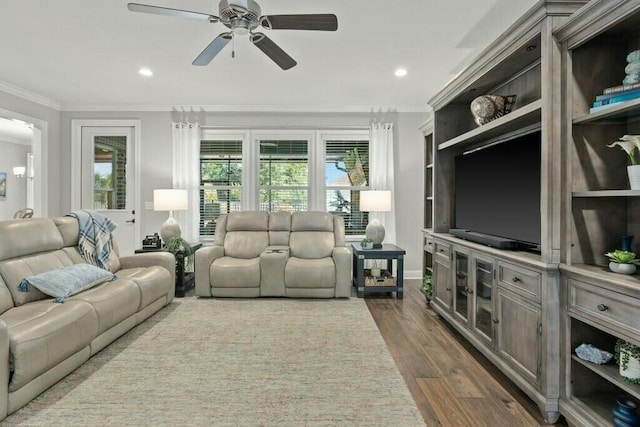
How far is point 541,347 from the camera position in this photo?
71.2 inches

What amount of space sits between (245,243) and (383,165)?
232 cm

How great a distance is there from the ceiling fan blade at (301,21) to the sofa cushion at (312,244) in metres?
2.66

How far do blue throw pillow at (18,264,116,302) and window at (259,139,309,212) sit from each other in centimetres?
274

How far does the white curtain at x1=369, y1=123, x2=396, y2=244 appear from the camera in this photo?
16.4ft

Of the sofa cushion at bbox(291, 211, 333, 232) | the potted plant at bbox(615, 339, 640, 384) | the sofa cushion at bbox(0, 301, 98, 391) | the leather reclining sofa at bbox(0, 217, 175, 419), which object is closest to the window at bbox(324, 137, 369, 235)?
the sofa cushion at bbox(291, 211, 333, 232)

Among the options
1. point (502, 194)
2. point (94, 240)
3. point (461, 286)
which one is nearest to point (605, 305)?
point (502, 194)

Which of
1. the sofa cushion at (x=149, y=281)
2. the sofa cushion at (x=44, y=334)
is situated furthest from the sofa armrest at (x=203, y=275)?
the sofa cushion at (x=44, y=334)

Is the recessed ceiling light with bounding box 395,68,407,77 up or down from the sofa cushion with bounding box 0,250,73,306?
up

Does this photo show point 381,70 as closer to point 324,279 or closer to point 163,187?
point 324,279

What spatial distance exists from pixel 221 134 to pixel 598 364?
16.2ft

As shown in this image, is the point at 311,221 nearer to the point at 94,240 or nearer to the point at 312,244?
the point at 312,244

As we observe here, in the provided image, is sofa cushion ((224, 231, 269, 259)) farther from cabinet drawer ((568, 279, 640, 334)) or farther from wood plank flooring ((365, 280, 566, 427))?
cabinet drawer ((568, 279, 640, 334))

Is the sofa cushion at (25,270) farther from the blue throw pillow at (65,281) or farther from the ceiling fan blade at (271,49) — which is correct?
the ceiling fan blade at (271,49)

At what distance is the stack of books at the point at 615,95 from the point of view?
1.52m
